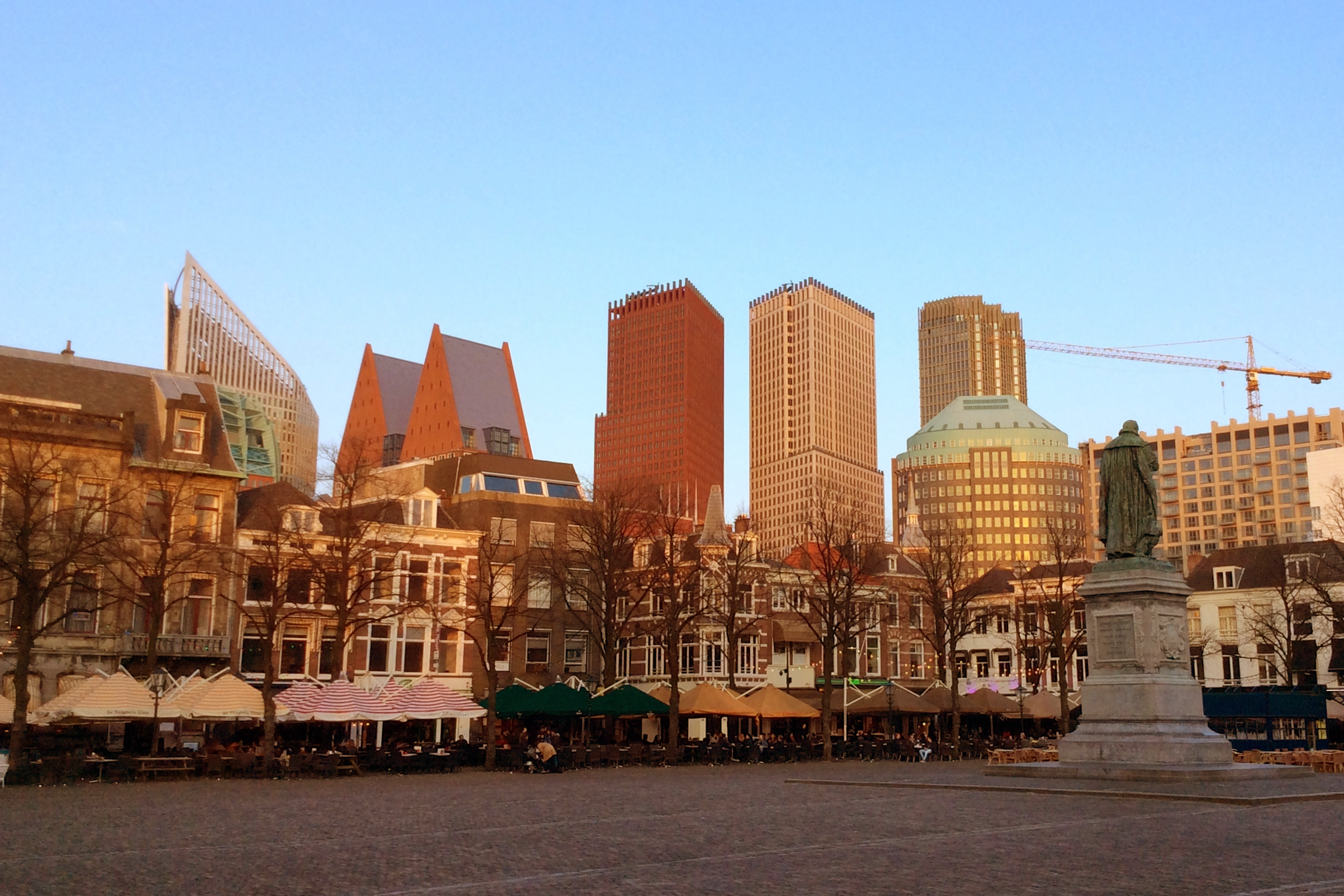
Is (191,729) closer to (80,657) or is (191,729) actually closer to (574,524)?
(80,657)

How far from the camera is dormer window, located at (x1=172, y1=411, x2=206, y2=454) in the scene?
180 feet

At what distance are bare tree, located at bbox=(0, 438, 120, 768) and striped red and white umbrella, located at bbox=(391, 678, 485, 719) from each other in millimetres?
10308

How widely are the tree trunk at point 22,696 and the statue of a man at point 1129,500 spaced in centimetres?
2866

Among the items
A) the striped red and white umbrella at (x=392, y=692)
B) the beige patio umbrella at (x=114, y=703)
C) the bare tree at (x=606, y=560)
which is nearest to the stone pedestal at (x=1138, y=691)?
the striped red and white umbrella at (x=392, y=692)

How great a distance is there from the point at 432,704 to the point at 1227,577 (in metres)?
59.5

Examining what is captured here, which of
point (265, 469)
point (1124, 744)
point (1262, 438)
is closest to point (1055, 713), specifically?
point (1124, 744)

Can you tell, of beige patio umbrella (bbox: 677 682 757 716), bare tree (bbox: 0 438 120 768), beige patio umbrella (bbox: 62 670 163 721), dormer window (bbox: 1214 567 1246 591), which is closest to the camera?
beige patio umbrella (bbox: 62 670 163 721)

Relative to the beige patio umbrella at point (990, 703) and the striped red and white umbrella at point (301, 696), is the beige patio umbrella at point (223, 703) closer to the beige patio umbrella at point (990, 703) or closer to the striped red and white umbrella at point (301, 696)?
the striped red and white umbrella at point (301, 696)

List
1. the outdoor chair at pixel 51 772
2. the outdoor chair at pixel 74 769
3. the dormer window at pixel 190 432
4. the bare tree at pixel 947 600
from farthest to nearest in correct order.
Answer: the bare tree at pixel 947 600, the dormer window at pixel 190 432, the outdoor chair at pixel 74 769, the outdoor chair at pixel 51 772

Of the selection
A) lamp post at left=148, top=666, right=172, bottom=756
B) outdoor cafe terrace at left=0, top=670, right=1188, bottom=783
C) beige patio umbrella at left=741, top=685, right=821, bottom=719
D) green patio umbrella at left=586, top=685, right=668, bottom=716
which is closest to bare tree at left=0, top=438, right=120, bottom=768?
outdoor cafe terrace at left=0, top=670, right=1188, bottom=783

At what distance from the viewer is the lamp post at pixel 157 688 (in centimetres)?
3625

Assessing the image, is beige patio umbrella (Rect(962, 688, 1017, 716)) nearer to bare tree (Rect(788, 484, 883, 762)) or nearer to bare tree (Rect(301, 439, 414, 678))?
bare tree (Rect(788, 484, 883, 762))

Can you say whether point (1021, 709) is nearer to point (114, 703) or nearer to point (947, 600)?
point (947, 600)

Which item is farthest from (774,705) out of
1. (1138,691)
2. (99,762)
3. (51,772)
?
(51,772)
